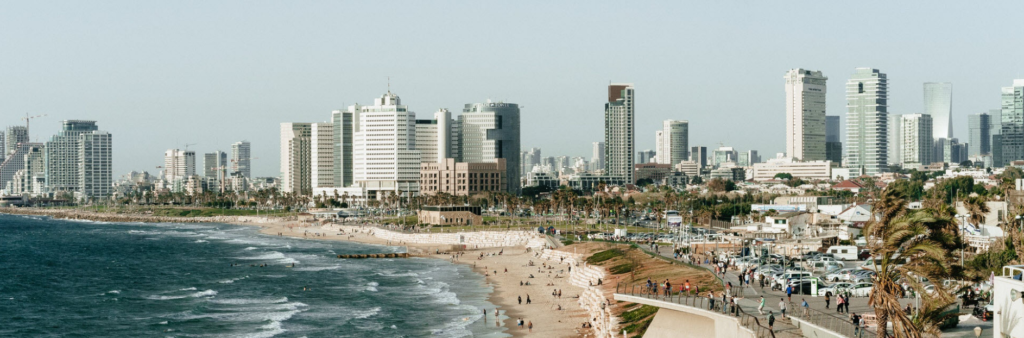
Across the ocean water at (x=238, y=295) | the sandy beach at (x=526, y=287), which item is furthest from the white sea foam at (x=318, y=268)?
the sandy beach at (x=526, y=287)

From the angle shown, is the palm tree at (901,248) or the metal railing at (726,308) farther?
the metal railing at (726,308)

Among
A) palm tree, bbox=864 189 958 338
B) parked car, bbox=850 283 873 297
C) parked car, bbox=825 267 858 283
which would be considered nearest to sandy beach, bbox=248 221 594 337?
parked car, bbox=825 267 858 283

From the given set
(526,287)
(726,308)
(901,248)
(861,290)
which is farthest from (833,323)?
(526,287)

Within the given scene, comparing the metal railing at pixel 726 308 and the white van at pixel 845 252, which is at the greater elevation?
the metal railing at pixel 726 308

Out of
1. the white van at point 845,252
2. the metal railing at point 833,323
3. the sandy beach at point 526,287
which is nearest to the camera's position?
the metal railing at point 833,323

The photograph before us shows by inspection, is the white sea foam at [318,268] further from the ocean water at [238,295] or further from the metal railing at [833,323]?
the metal railing at [833,323]

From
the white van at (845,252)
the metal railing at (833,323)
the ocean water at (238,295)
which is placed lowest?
the ocean water at (238,295)

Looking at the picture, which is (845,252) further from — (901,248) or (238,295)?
(901,248)

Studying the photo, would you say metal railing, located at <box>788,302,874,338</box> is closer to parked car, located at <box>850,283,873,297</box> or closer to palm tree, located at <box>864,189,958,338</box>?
palm tree, located at <box>864,189,958,338</box>
